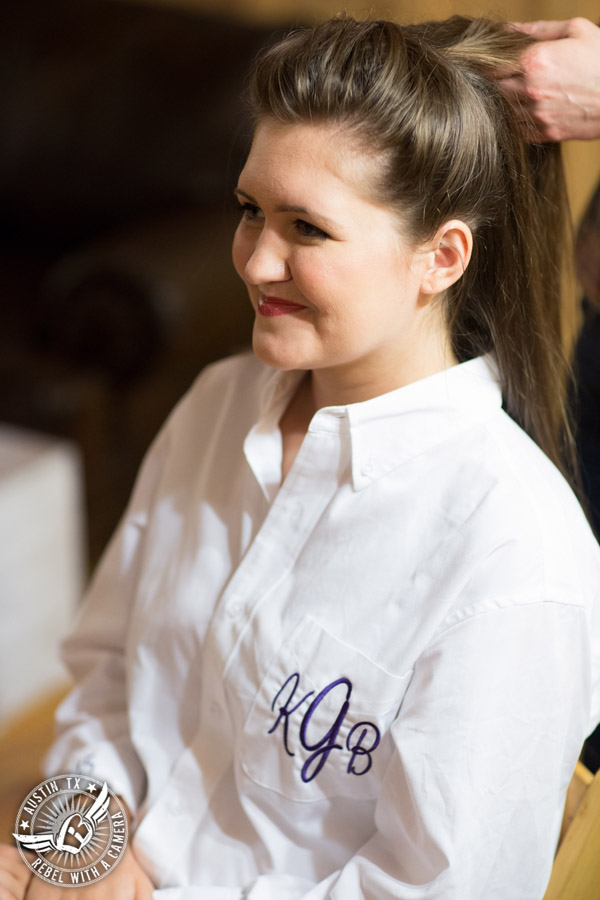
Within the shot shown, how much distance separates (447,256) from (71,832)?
599 mm

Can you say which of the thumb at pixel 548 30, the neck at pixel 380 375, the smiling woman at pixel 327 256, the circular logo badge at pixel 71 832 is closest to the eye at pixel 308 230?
the smiling woman at pixel 327 256

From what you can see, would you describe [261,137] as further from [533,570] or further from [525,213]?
[533,570]

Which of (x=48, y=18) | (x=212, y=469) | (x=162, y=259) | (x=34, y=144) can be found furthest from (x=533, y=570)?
(x=48, y=18)

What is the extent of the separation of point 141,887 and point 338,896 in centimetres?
20

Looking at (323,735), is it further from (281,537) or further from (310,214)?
(310,214)

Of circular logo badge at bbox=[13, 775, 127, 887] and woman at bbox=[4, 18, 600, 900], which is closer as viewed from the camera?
woman at bbox=[4, 18, 600, 900]

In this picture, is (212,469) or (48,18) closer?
(212,469)

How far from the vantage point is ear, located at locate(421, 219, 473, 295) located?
78 cm

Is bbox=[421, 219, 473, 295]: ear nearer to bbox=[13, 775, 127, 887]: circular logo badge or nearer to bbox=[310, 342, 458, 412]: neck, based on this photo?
bbox=[310, 342, 458, 412]: neck

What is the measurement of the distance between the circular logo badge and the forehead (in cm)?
57

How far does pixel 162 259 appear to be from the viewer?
86.4 inches

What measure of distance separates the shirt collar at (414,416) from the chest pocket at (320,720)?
15 cm

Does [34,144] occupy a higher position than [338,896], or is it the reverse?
[34,144]

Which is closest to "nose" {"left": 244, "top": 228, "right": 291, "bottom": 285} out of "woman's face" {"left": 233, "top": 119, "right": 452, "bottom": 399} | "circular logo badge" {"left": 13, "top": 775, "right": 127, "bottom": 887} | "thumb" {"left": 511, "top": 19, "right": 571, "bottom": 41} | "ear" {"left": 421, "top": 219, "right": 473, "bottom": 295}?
"woman's face" {"left": 233, "top": 119, "right": 452, "bottom": 399}
